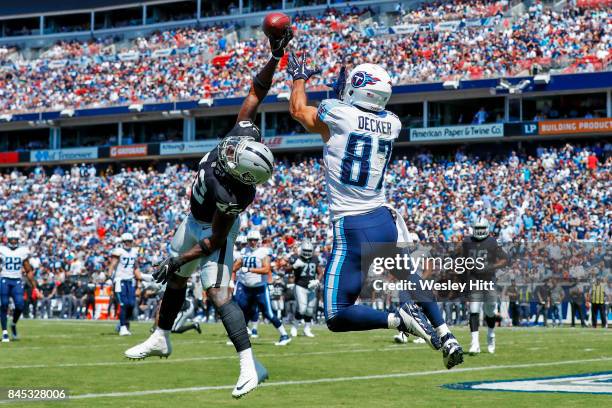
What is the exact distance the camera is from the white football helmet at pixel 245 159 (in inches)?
298

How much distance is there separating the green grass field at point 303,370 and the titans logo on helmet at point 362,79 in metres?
3.35

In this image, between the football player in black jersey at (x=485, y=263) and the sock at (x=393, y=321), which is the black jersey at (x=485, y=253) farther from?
the sock at (x=393, y=321)

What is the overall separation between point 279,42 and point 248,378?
2705 millimetres

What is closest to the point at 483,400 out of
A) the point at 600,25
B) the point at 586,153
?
the point at 586,153

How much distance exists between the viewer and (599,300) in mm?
25328

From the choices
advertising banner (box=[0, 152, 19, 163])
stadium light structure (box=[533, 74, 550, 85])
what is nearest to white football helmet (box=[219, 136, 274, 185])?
stadium light structure (box=[533, 74, 550, 85])

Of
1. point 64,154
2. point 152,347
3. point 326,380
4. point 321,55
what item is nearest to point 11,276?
point 326,380

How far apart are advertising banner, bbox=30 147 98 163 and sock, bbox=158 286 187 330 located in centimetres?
4467

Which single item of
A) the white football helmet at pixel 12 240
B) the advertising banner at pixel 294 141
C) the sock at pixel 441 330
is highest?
the advertising banner at pixel 294 141

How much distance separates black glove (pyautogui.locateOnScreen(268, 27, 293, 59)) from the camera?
8.27 metres

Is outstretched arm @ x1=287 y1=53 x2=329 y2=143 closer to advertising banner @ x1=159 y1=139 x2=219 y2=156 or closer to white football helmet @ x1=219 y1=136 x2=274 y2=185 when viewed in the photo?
white football helmet @ x1=219 y1=136 x2=274 y2=185

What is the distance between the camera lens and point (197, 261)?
27.2 ft

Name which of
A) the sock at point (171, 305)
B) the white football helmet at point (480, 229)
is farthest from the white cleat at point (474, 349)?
the sock at point (171, 305)

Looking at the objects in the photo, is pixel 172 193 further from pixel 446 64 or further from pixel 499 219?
pixel 499 219
